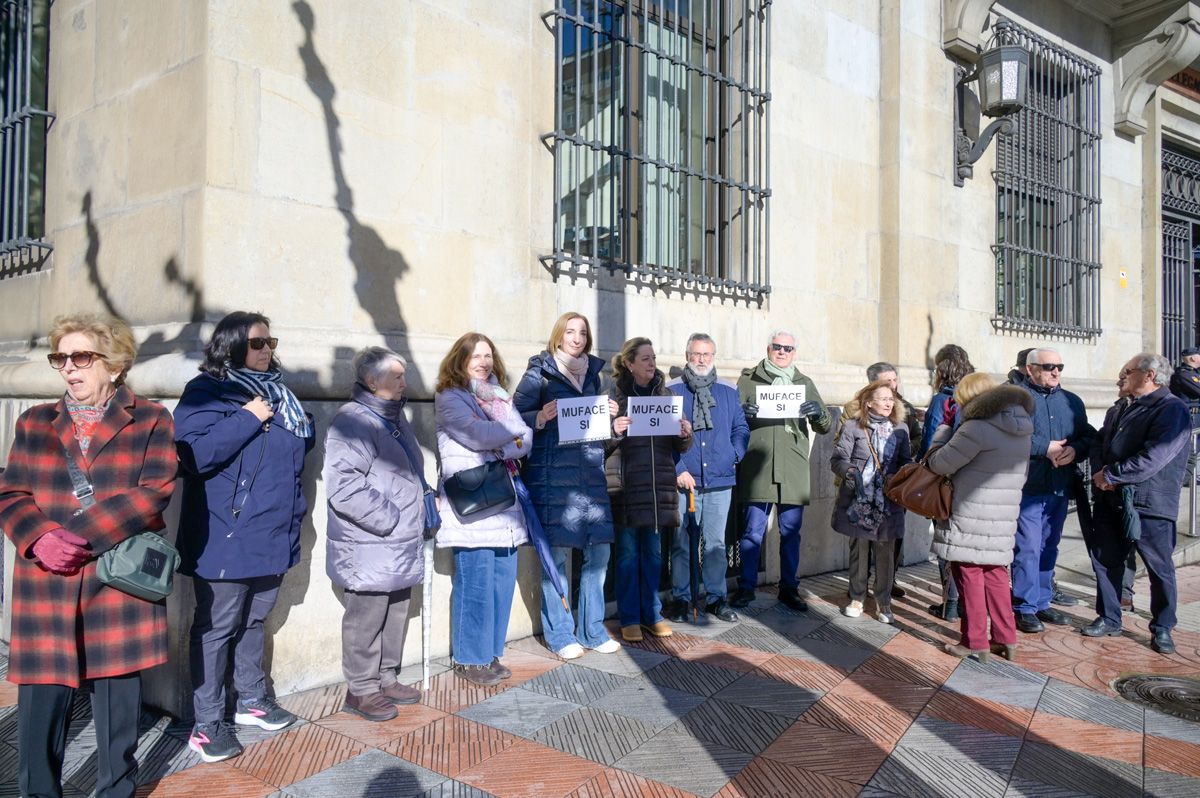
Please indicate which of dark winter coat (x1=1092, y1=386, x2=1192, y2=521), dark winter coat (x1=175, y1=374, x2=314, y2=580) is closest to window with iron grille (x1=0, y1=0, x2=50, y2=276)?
dark winter coat (x1=175, y1=374, x2=314, y2=580)

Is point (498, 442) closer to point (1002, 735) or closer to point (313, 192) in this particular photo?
point (313, 192)

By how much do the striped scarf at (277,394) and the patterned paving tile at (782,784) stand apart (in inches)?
89.0

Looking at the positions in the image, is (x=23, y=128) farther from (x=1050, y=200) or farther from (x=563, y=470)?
(x=1050, y=200)

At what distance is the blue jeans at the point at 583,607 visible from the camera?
501 centimetres

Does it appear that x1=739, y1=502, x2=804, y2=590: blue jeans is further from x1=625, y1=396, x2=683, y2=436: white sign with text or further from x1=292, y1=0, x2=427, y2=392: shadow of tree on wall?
x1=292, y1=0, x2=427, y2=392: shadow of tree on wall

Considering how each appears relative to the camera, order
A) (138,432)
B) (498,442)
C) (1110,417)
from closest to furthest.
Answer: (138,432), (498,442), (1110,417)

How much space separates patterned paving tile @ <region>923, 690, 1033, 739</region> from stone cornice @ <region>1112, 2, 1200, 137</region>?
8.70 meters

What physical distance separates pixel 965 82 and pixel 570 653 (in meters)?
6.71

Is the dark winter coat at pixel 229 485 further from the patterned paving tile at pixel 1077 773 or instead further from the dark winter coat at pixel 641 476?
the patterned paving tile at pixel 1077 773

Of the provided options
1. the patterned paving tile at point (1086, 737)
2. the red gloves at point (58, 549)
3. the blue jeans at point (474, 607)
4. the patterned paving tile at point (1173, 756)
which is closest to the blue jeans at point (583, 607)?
the blue jeans at point (474, 607)

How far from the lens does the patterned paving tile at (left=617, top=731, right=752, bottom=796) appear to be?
345 centimetres

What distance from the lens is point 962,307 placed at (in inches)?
339

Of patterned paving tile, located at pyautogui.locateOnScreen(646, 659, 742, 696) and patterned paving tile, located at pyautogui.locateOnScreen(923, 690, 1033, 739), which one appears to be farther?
patterned paving tile, located at pyautogui.locateOnScreen(646, 659, 742, 696)

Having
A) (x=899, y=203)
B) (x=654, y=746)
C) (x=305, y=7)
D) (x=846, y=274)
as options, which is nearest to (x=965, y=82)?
(x=899, y=203)
